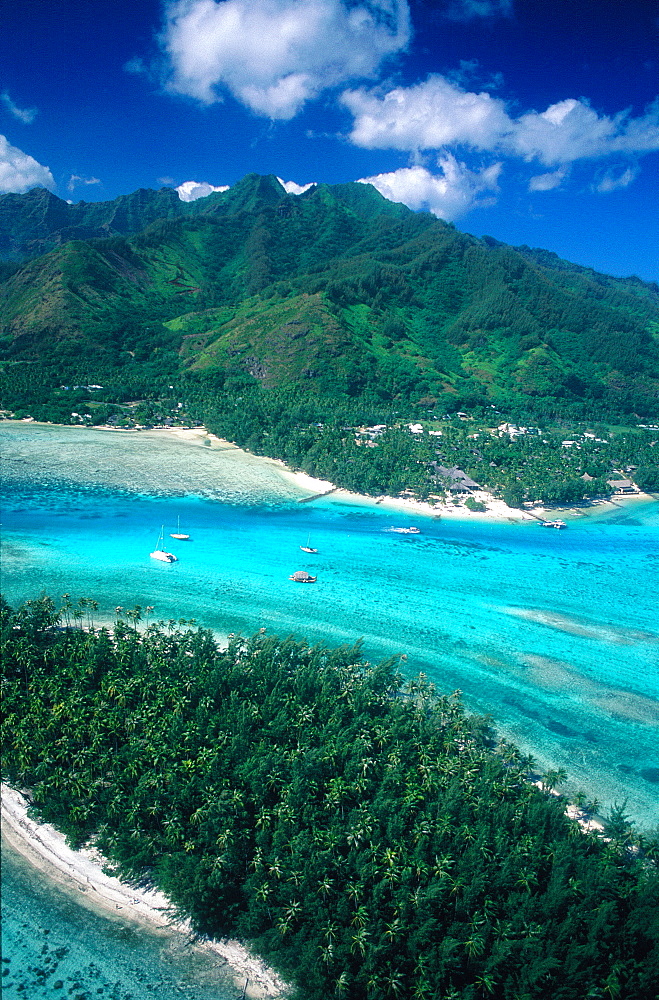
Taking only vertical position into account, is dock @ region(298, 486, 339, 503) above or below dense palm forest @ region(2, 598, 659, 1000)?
above

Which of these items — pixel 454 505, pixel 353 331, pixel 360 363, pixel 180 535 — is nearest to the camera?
pixel 180 535

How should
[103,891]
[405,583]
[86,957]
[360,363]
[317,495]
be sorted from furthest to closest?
[360,363], [317,495], [405,583], [103,891], [86,957]

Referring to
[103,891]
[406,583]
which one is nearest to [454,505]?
[406,583]

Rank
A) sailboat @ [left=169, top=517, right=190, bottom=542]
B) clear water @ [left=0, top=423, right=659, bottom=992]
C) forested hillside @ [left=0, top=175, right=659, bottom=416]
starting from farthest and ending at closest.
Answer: forested hillside @ [left=0, top=175, right=659, bottom=416] → sailboat @ [left=169, top=517, right=190, bottom=542] → clear water @ [left=0, top=423, right=659, bottom=992]

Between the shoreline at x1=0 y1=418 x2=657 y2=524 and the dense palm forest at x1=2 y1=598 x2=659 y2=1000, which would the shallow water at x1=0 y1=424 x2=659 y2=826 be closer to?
the shoreline at x1=0 y1=418 x2=657 y2=524

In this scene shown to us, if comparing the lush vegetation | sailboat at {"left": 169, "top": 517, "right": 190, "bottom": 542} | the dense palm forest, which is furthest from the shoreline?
the dense palm forest

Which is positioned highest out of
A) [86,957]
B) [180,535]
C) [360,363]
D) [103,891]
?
[360,363]

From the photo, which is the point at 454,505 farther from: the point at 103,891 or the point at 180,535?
the point at 103,891
